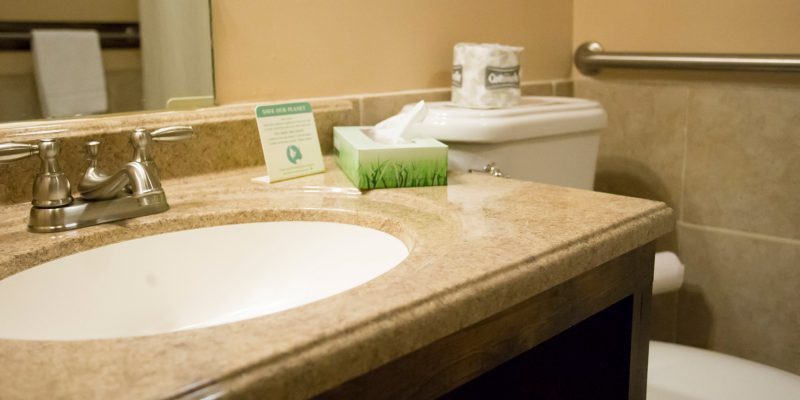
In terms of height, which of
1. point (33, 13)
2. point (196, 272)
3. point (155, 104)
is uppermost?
point (33, 13)

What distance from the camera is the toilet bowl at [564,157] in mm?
995

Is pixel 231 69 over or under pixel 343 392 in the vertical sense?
over

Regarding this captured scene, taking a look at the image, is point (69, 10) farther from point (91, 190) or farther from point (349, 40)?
point (349, 40)

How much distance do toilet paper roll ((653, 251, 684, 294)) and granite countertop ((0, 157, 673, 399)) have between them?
1.81 feet

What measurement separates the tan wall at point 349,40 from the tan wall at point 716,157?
23 cm

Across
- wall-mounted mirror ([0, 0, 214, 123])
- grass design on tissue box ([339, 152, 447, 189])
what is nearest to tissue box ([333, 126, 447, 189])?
grass design on tissue box ([339, 152, 447, 189])

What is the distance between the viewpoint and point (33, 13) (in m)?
0.74

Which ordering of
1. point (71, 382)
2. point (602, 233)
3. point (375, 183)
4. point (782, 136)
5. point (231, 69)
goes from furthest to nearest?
point (782, 136), point (231, 69), point (375, 183), point (602, 233), point (71, 382)

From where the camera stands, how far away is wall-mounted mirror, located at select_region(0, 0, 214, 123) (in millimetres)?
731

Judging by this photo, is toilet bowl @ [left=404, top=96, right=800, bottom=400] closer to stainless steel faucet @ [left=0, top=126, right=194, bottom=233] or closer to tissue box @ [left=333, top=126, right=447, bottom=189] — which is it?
tissue box @ [left=333, top=126, right=447, bottom=189]

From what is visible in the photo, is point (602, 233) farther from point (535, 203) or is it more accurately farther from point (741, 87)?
point (741, 87)

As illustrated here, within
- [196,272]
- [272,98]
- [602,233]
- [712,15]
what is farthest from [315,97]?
[712,15]

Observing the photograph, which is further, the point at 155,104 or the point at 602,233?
the point at 155,104

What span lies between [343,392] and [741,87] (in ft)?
3.76
